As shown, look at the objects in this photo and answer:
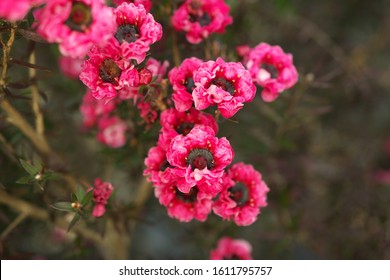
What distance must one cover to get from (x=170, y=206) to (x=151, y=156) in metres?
0.14

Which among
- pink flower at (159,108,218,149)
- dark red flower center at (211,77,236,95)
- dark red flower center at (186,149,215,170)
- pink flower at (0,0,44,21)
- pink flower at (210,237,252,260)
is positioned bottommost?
pink flower at (210,237,252,260)

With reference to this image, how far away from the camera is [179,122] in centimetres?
105

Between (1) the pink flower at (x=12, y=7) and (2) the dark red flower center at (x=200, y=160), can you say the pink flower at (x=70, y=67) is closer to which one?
(2) the dark red flower center at (x=200, y=160)

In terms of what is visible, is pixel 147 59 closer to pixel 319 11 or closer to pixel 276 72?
pixel 276 72

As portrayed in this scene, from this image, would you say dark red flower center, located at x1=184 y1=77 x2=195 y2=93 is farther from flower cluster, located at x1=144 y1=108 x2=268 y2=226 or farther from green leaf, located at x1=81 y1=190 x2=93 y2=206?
green leaf, located at x1=81 y1=190 x2=93 y2=206

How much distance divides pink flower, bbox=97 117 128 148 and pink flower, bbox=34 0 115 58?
1.80ft

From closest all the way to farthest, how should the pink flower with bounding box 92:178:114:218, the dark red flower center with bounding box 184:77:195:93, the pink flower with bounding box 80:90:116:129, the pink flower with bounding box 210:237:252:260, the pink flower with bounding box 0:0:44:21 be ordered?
1. the pink flower with bounding box 0:0:44:21
2. the dark red flower center with bounding box 184:77:195:93
3. the pink flower with bounding box 92:178:114:218
4. the pink flower with bounding box 80:90:116:129
5. the pink flower with bounding box 210:237:252:260

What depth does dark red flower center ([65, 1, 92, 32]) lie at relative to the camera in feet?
2.65

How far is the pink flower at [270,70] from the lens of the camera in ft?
Result: 3.70

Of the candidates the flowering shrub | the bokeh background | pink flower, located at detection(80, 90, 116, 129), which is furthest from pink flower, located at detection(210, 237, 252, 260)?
pink flower, located at detection(80, 90, 116, 129)

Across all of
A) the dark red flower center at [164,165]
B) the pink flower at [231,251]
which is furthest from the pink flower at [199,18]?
the pink flower at [231,251]

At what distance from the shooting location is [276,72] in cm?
117

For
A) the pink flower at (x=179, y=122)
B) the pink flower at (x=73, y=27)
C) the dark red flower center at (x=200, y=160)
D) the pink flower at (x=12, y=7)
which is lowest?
the dark red flower center at (x=200, y=160)

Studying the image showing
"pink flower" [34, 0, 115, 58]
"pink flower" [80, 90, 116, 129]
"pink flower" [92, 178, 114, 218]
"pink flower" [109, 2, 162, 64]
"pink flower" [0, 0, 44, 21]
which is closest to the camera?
"pink flower" [0, 0, 44, 21]
